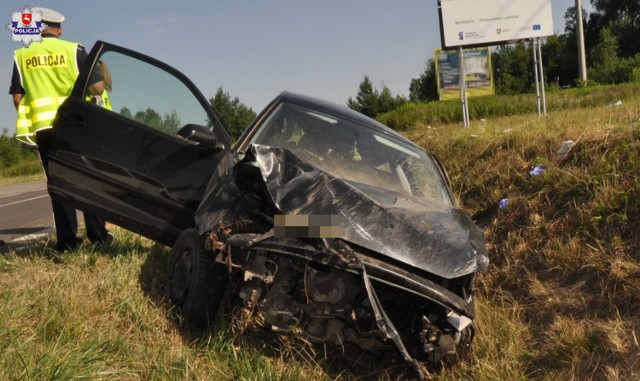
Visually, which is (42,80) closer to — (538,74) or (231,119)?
(231,119)

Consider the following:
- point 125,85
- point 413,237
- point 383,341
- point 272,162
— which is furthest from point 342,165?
point 125,85

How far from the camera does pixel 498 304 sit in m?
4.18

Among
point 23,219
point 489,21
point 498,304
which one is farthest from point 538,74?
point 23,219

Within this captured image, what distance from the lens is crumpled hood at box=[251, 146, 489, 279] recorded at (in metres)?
2.74

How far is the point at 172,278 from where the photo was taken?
358 centimetres

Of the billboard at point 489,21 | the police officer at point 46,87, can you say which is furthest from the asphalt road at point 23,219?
the billboard at point 489,21

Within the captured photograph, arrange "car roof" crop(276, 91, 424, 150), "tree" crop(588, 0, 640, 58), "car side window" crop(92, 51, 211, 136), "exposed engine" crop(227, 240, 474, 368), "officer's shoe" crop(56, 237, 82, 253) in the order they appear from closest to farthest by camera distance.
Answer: "exposed engine" crop(227, 240, 474, 368) < "car roof" crop(276, 91, 424, 150) < "car side window" crop(92, 51, 211, 136) < "officer's shoe" crop(56, 237, 82, 253) < "tree" crop(588, 0, 640, 58)

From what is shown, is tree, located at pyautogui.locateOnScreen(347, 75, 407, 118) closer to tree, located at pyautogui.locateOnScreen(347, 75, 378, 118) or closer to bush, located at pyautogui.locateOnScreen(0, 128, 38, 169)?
tree, located at pyautogui.locateOnScreen(347, 75, 378, 118)

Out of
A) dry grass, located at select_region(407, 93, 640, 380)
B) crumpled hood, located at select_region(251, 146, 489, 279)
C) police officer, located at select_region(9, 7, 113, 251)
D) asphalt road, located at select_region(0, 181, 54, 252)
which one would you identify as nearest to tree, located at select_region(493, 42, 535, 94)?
asphalt road, located at select_region(0, 181, 54, 252)

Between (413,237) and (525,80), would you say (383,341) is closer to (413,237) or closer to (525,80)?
(413,237)

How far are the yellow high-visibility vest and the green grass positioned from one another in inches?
41.9

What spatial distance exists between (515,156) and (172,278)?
12.7 feet

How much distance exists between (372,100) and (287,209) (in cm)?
5556

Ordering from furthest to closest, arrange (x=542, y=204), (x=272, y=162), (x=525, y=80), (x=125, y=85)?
(x=525, y=80)
(x=542, y=204)
(x=125, y=85)
(x=272, y=162)
